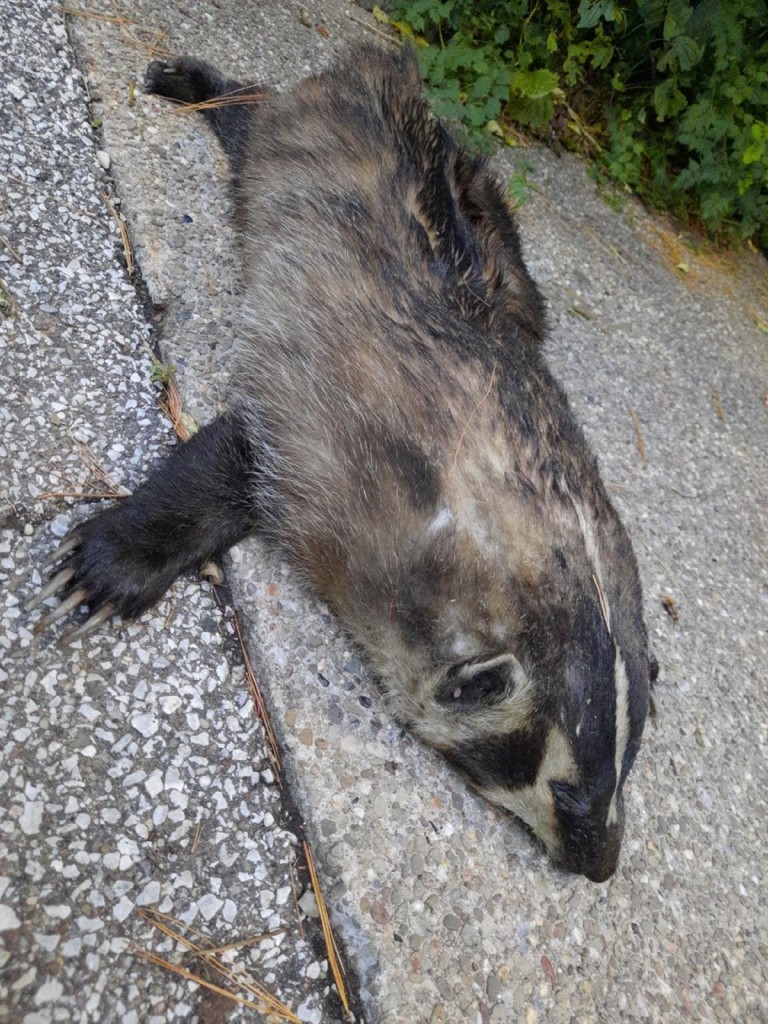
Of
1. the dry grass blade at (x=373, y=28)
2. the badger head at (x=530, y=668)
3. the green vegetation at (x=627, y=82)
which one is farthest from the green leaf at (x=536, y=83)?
the badger head at (x=530, y=668)

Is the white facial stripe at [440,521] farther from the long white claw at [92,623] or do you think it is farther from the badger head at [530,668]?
the long white claw at [92,623]

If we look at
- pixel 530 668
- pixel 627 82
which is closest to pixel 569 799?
pixel 530 668

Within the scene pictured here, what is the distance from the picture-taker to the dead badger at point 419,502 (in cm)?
206

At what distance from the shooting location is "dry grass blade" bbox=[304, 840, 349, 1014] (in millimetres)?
1825

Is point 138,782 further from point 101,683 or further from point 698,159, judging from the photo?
point 698,159

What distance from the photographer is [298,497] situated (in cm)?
246

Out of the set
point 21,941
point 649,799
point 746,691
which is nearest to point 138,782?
point 21,941

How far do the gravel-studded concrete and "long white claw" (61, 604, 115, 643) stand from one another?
0.05 meters

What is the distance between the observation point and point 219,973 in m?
1.73

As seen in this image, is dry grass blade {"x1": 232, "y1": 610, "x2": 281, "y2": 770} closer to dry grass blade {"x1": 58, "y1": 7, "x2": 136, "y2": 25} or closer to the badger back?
the badger back

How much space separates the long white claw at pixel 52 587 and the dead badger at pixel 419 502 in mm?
26

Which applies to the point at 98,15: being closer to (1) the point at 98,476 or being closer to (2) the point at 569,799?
(1) the point at 98,476

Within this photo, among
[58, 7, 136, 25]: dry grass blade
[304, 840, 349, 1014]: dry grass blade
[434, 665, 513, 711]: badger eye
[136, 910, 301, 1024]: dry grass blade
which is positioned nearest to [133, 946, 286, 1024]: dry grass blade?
[136, 910, 301, 1024]: dry grass blade

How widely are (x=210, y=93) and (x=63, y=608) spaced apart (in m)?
2.47
